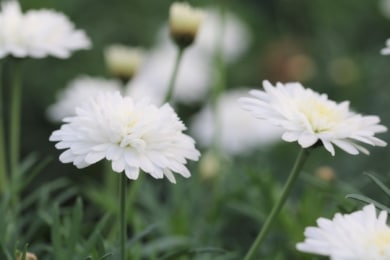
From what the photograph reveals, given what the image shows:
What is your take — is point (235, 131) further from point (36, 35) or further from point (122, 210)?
point (122, 210)

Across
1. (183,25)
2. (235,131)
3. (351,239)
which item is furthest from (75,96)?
(351,239)

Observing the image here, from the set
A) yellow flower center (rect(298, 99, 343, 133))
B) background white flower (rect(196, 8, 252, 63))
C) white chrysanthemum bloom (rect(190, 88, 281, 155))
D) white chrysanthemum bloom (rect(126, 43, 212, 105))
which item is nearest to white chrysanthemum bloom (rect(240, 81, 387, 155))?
yellow flower center (rect(298, 99, 343, 133))

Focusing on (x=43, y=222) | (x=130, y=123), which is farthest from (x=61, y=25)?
(x=130, y=123)

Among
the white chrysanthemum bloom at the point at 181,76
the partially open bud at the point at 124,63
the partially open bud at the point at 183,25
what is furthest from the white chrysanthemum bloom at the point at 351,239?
the white chrysanthemum bloom at the point at 181,76

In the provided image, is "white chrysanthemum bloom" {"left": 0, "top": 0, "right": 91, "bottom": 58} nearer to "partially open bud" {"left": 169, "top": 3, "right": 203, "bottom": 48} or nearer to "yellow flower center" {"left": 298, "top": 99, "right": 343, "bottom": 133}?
"partially open bud" {"left": 169, "top": 3, "right": 203, "bottom": 48}

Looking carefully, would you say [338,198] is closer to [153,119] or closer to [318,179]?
[318,179]
